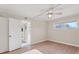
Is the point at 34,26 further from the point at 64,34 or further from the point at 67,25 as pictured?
the point at 67,25

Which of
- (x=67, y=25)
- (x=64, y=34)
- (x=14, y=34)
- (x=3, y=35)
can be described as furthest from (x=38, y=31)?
(x=3, y=35)

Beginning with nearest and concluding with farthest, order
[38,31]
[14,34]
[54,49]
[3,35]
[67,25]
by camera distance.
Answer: [3,35] → [14,34] → [54,49] → [67,25] → [38,31]

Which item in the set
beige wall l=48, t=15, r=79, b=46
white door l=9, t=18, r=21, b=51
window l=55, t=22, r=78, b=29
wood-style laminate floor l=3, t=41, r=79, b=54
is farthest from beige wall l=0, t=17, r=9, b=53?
window l=55, t=22, r=78, b=29

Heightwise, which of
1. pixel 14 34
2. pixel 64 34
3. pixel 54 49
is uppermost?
pixel 14 34

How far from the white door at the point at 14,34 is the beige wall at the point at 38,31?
126 centimetres

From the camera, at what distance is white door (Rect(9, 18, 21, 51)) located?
3789mm

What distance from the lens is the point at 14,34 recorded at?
4031mm

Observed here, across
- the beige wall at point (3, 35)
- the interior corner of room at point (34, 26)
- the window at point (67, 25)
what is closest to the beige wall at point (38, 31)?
the interior corner of room at point (34, 26)

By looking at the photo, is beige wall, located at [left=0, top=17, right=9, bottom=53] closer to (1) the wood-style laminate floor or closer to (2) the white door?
(2) the white door

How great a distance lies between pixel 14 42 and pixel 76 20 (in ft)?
12.8

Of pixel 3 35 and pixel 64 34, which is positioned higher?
pixel 3 35

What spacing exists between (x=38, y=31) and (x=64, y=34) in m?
1.89

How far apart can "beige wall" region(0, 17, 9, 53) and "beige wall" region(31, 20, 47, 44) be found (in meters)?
1.96
